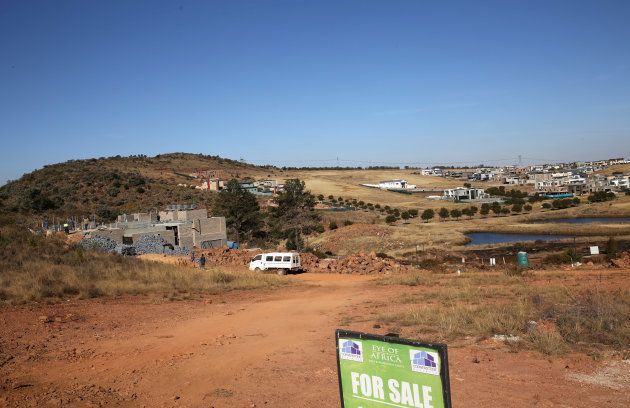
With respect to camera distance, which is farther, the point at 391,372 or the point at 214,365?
the point at 214,365

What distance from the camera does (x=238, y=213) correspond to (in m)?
59.6

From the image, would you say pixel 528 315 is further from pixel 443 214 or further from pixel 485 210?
pixel 485 210

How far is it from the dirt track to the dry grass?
6.40 feet

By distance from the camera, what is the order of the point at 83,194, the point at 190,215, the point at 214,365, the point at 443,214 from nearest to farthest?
the point at 214,365 → the point at 190,215 → the point at 83,194 → the point at 443,214

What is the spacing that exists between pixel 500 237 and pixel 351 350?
75.1 metres

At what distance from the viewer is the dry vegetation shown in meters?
11.3

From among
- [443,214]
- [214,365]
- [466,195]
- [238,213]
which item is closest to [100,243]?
[238,213]

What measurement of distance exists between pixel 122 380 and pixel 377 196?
140719 mm

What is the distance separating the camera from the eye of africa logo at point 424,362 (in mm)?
3961

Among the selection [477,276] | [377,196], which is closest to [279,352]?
[477,276]

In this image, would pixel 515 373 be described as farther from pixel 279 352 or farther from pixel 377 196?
pixel 377 196

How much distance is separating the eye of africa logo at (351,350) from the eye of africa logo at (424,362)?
489 millimetres

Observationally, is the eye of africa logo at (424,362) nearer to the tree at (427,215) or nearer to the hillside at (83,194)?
the hillside at (83,194)

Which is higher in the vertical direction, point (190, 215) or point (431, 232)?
point (190, 215)
